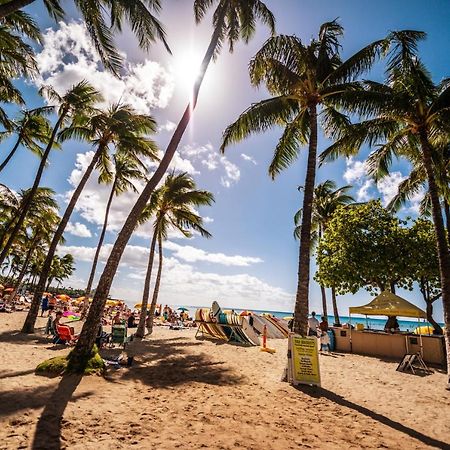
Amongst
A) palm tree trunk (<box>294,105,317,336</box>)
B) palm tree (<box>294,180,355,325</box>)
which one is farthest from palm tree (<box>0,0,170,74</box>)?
palm tree (<box>294,180,355,325</box>)

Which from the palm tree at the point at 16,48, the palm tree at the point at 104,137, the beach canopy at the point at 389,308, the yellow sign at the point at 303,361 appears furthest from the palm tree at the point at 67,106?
the beach canopy at the point at 389,308

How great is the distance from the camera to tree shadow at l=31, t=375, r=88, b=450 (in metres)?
4.02

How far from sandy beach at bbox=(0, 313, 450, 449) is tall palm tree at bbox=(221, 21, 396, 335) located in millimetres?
4781

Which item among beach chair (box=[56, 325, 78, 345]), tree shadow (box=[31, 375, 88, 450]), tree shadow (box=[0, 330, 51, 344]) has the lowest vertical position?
tree shadow (box=[31, 375, 88, 450])

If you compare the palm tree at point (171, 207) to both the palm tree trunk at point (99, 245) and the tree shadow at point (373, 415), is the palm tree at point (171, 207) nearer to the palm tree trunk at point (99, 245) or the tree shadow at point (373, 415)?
→ the palm tree trunk at point (99, 245)

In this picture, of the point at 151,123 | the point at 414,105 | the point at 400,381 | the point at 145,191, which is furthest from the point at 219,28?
the point at 400,381

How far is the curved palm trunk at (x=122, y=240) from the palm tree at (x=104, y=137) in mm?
5576

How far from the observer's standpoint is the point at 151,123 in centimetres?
1583

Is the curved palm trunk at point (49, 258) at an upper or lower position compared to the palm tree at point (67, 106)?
lower

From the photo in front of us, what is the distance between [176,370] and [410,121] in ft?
40.1

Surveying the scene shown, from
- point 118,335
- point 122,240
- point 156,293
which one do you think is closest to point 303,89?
point 122,240

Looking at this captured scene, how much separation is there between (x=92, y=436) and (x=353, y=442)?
418 centimetres

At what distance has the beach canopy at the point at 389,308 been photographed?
14.2 m

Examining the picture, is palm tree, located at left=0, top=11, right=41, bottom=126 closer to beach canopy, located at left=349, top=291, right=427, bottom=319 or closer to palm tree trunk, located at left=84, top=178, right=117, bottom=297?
palm tree trunk, located at left=84, top=178, right=117, bottom=297
